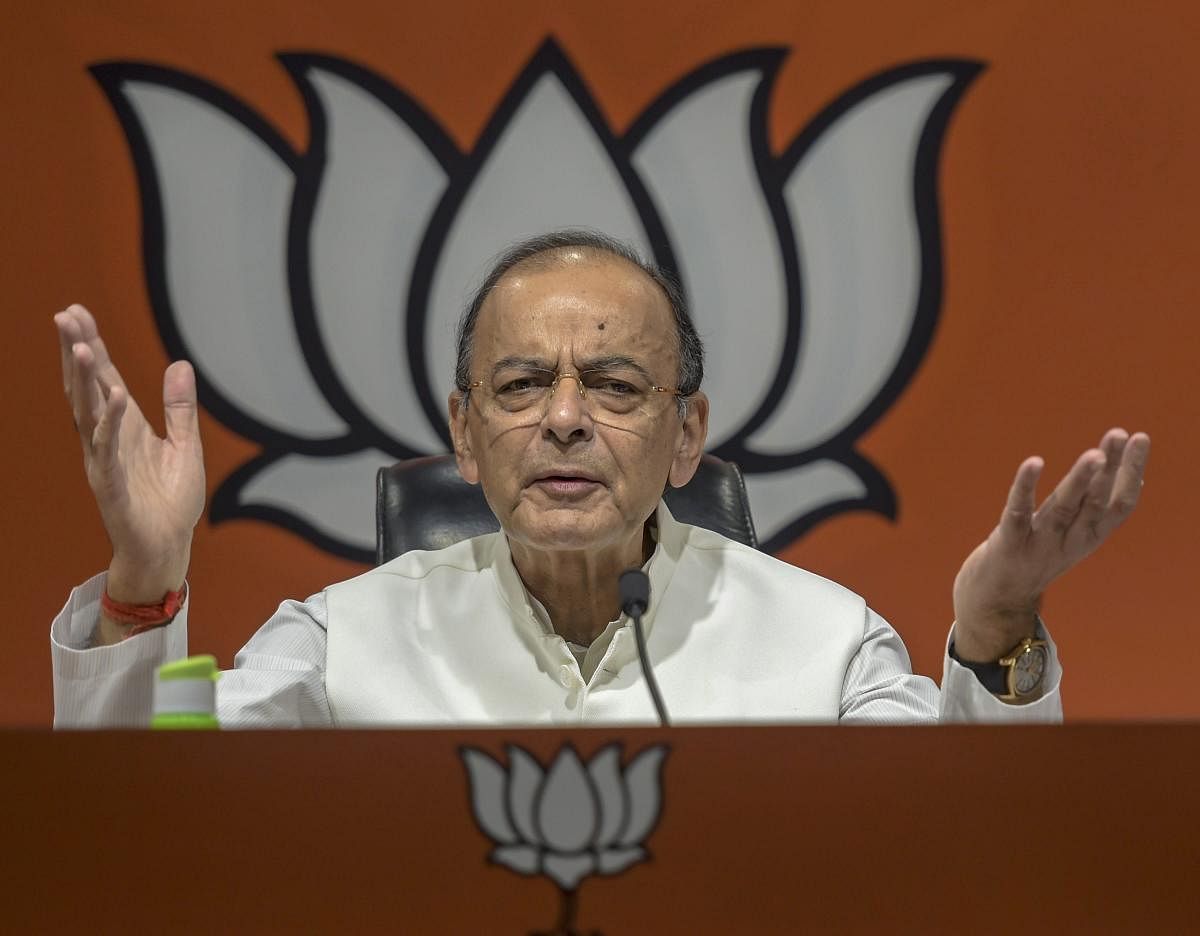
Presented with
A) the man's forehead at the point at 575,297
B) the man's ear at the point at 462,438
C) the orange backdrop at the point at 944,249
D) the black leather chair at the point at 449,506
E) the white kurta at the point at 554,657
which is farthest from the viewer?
the orange backdrop at the point at 944,249

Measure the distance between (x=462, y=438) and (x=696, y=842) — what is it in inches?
47.2

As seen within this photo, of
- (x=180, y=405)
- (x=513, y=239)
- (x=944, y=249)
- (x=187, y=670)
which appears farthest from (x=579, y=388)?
(x=944, y=249)

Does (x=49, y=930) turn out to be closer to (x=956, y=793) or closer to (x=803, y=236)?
(x=956, y=793)

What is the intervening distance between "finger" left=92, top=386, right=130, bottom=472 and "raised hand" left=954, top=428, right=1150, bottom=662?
921 mm

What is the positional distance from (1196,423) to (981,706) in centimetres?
196

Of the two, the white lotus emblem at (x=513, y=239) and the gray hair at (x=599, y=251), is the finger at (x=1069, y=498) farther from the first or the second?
the white lotus emblem at (x=513, y=239)

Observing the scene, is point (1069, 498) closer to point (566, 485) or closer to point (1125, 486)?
point (1125, 486)

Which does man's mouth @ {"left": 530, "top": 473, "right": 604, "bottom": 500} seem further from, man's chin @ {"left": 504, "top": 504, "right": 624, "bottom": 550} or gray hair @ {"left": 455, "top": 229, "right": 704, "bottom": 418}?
gray hair @ {"left": 455, "top": 229, "right": 704, "bottom": 418}

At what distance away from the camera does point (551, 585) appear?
1.81m

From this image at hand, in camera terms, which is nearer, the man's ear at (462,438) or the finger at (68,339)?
the finger at (68,339)

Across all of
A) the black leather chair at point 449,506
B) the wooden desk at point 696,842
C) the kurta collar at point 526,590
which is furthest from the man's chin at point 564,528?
the wooden desk at point 696,842

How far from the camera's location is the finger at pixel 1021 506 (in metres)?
1.30

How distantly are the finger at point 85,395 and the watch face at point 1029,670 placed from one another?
3.42 feet

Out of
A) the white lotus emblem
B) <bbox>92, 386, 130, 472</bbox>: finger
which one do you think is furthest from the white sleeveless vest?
the white lotus emblem
